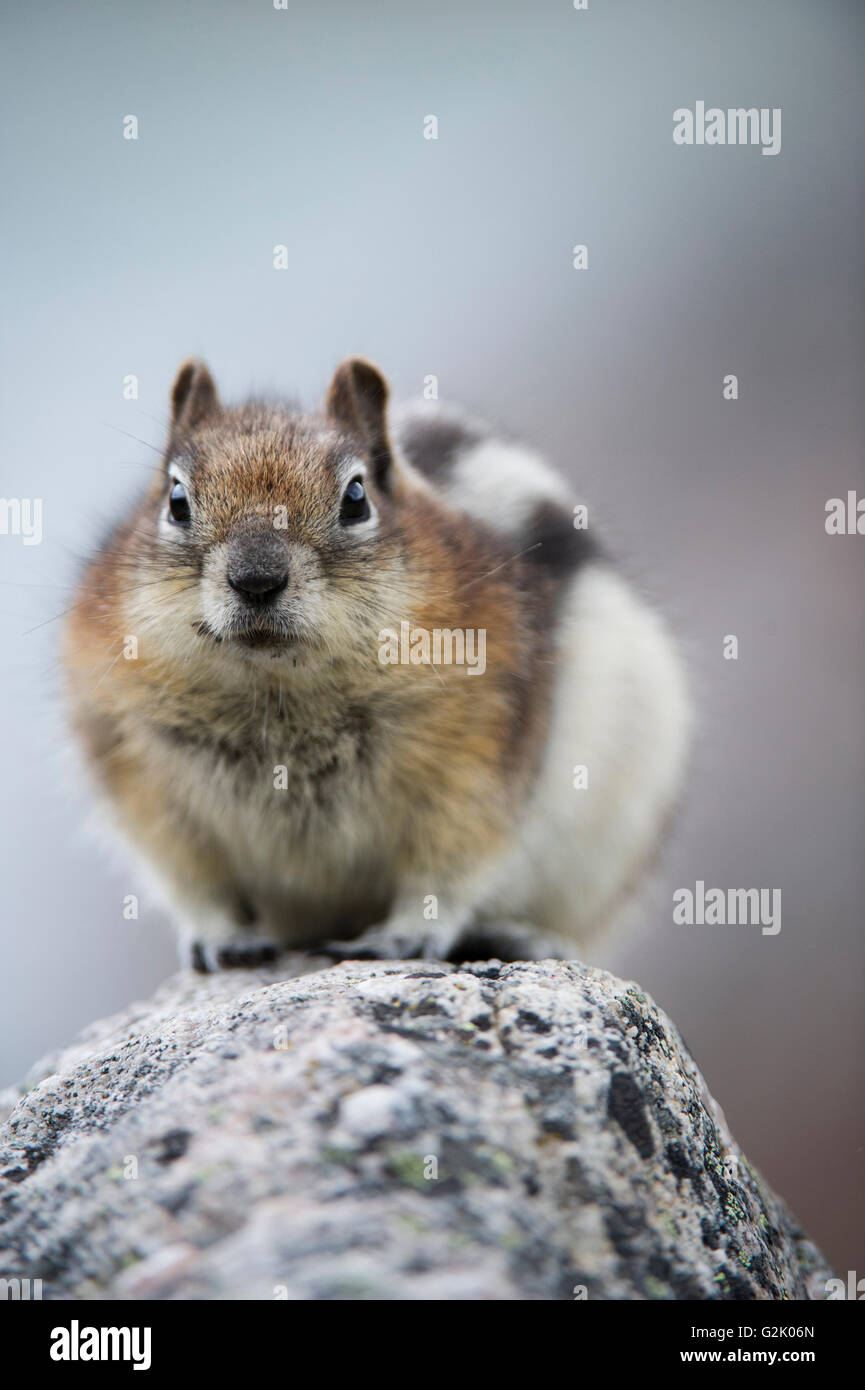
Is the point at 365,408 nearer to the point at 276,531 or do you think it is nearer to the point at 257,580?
the point at 276,531

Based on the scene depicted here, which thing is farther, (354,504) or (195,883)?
(195,883)

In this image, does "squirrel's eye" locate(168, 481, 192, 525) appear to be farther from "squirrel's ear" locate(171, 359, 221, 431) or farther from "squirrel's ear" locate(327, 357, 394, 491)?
"squirrel's ear" locate(327, 357, 394, 491)

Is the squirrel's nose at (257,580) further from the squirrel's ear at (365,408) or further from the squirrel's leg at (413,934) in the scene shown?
the squirrel's leg at (413,934)

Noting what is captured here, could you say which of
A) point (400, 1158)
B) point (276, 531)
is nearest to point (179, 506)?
point (276, 531)

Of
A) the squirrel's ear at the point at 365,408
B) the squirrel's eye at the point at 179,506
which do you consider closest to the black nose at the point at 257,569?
the squirrel's eye at the point at 179,506

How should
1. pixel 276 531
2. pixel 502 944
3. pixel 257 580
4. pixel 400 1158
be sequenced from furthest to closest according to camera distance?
pixel 502 944 < pixel 276 531 < pixel 257 580 < pixel 400 1158

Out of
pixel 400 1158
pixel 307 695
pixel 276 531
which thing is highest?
pixel 276 531

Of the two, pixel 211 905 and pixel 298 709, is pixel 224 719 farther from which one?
pixel 211 905

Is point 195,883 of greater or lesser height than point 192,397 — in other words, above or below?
below
